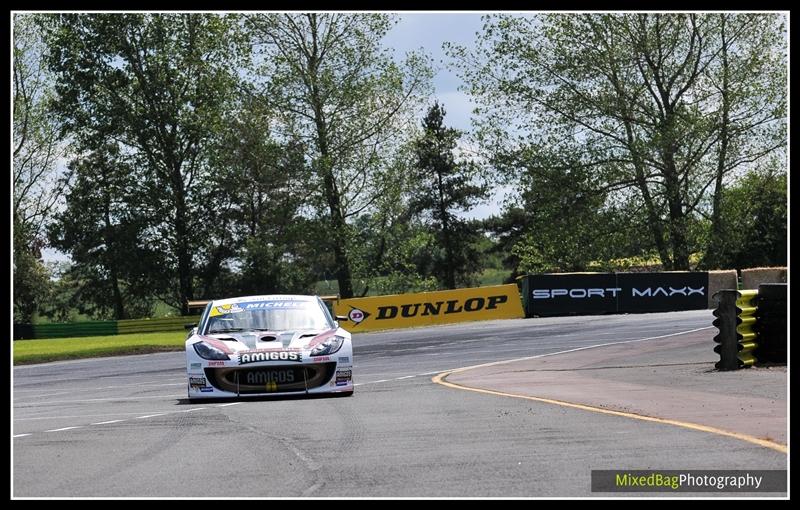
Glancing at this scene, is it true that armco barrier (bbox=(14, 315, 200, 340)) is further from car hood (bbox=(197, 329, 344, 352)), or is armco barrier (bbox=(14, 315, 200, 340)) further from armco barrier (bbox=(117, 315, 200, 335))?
car hood (bbox=(197, 329, 344, 352))

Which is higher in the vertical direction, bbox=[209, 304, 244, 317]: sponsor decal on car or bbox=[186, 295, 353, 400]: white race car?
bbox=[209, 304, 244, 317]: sponsor decal on car

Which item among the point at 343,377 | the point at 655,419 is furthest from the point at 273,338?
the point at 655,419

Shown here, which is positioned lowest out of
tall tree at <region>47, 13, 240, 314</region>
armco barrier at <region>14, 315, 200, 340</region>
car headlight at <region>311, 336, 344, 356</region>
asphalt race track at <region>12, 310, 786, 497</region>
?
asphalt race track at <region>12, 310, 786, 497</region>

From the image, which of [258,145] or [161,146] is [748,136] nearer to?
[258,145]

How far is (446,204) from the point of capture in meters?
85.9

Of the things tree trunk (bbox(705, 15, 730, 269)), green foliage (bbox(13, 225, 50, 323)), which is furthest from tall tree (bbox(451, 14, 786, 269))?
green foliage (bbox(13, 225, 50, 323))

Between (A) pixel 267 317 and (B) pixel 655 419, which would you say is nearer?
(B) pixel 655 419

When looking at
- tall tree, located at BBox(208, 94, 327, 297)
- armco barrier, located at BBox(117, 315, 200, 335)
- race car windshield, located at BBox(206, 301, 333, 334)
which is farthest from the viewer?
tall tree, located at BBox(208, 94, 327, 297)

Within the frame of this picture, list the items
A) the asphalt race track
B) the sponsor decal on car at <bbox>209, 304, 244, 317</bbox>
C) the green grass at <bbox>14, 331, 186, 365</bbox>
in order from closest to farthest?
the asphalt race track, the sponsor decal on car at <bbox>209, 304, 244, 317</bbox>, the green grass at <bbox>14, 331, 186, 365</bbox>

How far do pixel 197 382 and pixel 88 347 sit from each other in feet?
77.7

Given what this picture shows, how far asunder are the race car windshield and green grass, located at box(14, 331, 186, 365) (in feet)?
59.2

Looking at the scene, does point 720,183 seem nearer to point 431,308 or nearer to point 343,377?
point 431,308

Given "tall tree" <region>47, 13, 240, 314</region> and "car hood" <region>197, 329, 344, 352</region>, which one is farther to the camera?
"tall tree" <region>47, 13, 240, 314</region>

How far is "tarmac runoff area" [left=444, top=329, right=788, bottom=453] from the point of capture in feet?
34.6
